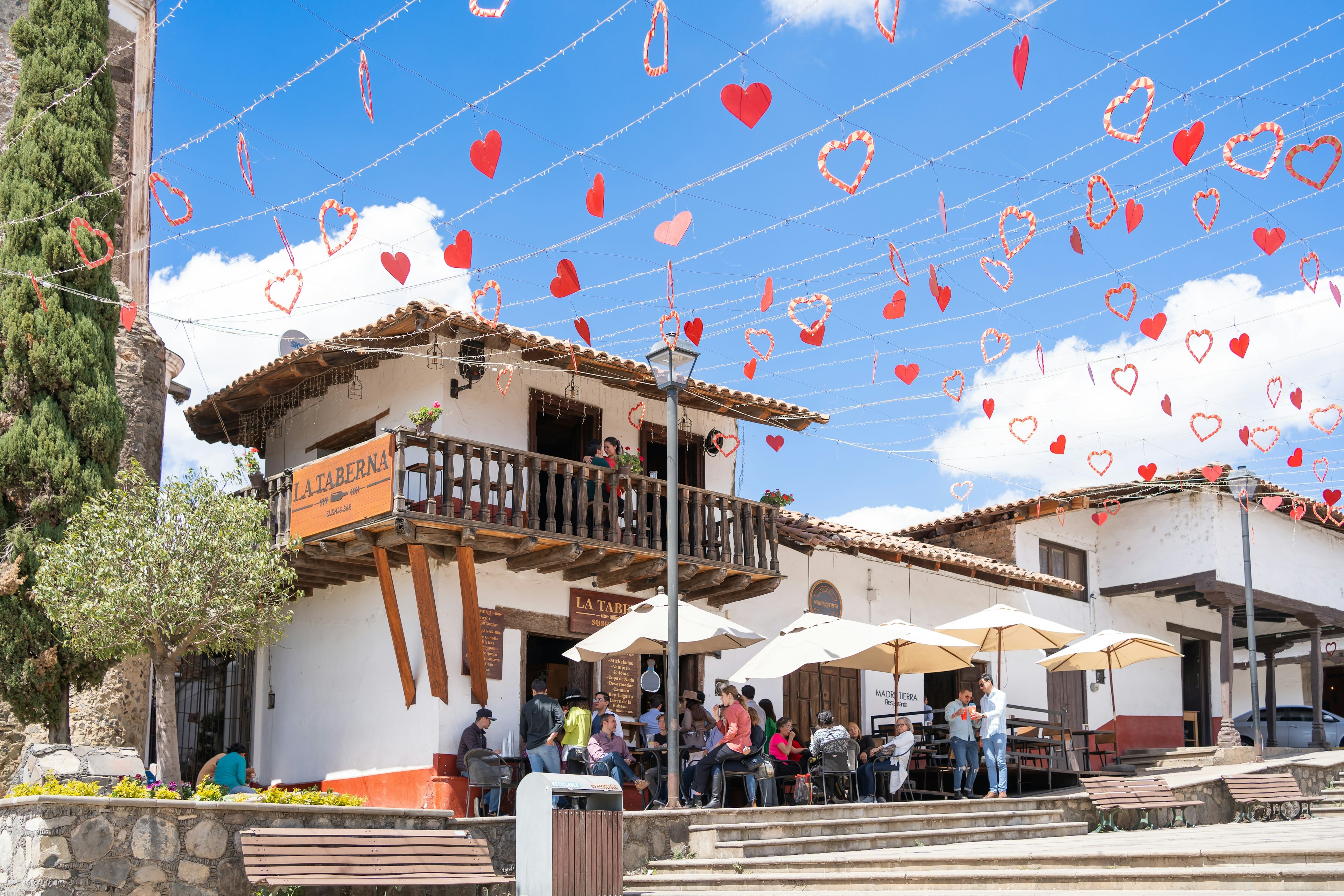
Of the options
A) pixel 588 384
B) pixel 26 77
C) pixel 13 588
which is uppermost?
pixel 26 77

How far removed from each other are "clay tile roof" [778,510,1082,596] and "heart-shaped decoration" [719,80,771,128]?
10.2m

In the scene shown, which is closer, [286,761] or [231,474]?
[231,474]

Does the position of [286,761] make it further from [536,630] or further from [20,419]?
[20,419]

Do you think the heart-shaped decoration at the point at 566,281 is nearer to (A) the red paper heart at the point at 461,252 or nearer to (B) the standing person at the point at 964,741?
(A) the red paper heart at the point at 461,252

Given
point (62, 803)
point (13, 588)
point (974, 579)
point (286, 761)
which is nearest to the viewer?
point (62, 803)

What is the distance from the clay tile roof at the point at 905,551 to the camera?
17734 millimetres

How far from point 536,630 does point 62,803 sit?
7.14 m

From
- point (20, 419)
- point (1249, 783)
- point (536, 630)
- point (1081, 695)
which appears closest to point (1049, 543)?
point (1081, 695)

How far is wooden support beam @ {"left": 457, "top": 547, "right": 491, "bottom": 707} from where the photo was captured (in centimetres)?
1398

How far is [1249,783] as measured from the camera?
45.2ft

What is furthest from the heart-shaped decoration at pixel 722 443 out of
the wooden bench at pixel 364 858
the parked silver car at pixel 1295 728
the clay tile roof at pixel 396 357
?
the parked silver car at pixel 1295 728

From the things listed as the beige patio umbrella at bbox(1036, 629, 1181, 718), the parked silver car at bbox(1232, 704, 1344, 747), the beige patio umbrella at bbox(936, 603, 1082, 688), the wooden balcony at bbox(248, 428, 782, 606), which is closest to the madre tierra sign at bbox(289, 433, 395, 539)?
the wooden balcony at bbox(248, 428, 782, 606)

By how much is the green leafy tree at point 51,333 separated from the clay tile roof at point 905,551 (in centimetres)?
908

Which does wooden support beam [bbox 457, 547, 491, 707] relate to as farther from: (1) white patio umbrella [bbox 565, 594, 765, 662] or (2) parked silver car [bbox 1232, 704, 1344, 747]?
(2) parked silver car [bbox 1232, 704, 1344, 747]
